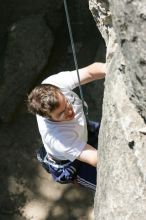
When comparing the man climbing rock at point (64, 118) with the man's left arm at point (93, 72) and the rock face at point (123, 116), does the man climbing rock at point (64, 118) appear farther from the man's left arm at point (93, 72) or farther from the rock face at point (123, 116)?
the rock face at point (123, 116)

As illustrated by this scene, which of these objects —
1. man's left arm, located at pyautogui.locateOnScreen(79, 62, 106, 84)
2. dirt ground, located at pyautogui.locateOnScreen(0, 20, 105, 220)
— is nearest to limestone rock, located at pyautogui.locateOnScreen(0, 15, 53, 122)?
dirt ground, located at pyautogui.locateOnScreen(0, 20, 105, 220)

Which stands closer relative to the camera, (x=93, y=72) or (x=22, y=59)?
(x=93, y=72)

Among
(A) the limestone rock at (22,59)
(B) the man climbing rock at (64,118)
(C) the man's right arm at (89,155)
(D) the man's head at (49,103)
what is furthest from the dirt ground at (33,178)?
(D) the man's head at (49,103)

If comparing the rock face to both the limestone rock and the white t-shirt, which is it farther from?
the limestone rock

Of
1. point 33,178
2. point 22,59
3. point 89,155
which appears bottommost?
point 33,178

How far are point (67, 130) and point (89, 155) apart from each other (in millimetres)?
147

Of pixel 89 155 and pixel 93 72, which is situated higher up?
pixel 93 72

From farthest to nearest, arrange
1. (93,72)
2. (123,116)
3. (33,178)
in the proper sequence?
(33,178) → (93,72) → (123,116)

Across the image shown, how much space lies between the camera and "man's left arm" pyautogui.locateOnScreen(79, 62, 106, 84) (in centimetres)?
254

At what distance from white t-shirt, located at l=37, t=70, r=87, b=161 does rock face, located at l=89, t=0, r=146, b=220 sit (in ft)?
0.70

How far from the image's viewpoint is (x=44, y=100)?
2.45 meters

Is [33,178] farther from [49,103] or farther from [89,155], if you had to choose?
[49,103]

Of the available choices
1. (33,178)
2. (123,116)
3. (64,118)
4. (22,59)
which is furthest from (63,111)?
(22,59)

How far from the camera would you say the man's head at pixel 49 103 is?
96.4 inches
